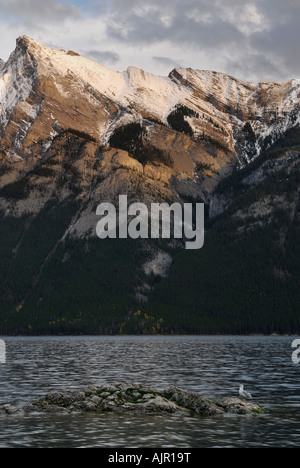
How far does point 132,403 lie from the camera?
79.1 m

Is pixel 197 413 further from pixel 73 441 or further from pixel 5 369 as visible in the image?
pixel 5 369

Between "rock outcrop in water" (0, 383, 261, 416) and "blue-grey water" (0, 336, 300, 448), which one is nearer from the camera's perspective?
"blue-grey water" (0, 336, 300, 448)

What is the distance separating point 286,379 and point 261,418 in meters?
37.2

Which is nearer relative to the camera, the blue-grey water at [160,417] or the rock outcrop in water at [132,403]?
the blue-grey water at [160,417]

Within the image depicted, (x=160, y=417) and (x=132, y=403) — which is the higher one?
(x=132, y=403)

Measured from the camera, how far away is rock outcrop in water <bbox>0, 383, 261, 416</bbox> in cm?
7650

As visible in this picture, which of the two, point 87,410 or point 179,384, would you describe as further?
point 179,384

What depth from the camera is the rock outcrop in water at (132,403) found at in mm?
76500

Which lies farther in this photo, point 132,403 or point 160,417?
point 132,403

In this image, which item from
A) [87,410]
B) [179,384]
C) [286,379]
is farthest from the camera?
[286,379]

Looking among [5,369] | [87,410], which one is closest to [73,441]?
[87,410]
